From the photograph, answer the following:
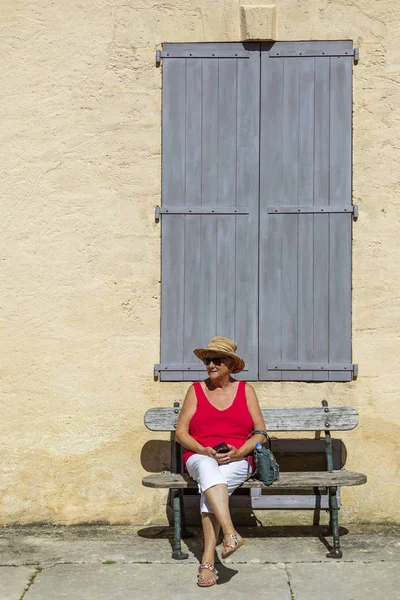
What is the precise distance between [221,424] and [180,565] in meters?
0.84

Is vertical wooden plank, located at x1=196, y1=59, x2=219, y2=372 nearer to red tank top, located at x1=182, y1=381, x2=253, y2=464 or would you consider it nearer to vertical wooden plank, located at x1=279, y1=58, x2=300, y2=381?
vertical wooden plank, located at x1=279, y1=58, x2=300, y2=381

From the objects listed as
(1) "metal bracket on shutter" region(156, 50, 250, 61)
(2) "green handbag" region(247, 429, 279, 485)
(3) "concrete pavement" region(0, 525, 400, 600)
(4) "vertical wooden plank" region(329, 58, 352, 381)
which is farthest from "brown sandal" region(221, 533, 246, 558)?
(1) "metal bracket on shutter" region(156, 50, 250, 61)

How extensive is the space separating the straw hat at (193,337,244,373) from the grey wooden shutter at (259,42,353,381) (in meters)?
0.52

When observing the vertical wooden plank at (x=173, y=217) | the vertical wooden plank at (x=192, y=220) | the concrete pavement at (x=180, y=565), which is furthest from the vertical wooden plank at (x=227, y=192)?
the concrete pavement at (x=180, y=565)

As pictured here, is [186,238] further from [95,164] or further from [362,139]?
[362,139]

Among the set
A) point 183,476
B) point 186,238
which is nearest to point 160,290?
point 186,238

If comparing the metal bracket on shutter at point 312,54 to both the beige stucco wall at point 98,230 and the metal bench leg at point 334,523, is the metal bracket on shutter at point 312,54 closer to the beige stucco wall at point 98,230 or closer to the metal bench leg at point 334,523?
the beige stucco wall at point 98,230

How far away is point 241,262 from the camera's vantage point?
5.95 metres

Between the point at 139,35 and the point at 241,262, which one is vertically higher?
the point at 139,35

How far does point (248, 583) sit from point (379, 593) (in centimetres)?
69

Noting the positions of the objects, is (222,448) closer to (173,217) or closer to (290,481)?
(290,481)

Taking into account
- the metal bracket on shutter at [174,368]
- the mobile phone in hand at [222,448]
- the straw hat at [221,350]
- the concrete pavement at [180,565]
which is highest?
the straw hat at [221,350]

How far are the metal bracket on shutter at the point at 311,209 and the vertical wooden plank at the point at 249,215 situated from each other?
13 centimetres

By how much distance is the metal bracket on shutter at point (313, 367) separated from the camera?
19.3 feet
